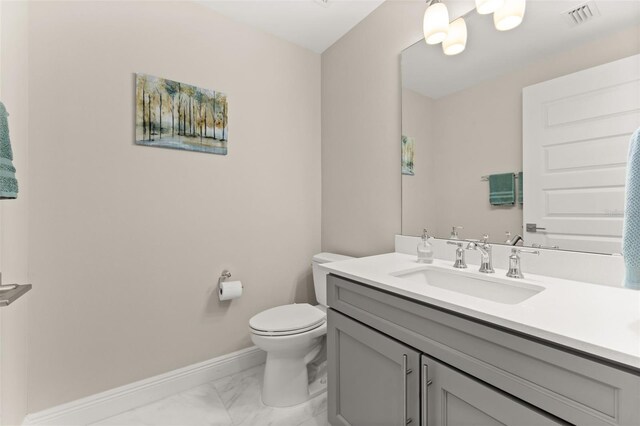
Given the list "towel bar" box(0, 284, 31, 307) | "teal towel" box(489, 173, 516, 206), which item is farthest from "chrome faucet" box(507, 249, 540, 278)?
"towel bar" box(0, 284, 31, 307)

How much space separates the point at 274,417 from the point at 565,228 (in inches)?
63.2

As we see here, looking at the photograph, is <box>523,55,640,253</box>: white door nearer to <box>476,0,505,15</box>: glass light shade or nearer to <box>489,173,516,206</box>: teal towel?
<box>489,173,516,206</box>: teal towel

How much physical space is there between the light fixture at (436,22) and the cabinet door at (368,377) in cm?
144

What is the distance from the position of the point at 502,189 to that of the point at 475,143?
0.27 metres

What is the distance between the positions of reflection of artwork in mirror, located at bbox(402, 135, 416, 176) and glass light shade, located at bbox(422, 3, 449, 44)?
51 centimetres

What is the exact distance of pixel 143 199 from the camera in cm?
160

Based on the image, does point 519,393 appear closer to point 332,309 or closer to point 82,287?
point 332,309

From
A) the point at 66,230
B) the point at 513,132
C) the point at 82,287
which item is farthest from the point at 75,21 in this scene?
the point at 513,132

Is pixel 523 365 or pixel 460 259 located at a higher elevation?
pixel 460 259

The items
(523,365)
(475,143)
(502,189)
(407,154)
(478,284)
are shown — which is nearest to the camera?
(523,365)

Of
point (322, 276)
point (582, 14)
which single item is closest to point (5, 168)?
point (322, 276)

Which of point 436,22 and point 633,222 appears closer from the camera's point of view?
point 633,222

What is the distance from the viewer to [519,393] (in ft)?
2.21

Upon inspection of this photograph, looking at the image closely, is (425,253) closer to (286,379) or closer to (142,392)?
(286,379)
